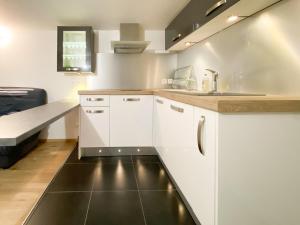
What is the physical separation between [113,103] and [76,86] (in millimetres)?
1224

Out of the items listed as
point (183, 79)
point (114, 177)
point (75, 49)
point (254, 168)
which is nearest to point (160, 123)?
point (114, 177)

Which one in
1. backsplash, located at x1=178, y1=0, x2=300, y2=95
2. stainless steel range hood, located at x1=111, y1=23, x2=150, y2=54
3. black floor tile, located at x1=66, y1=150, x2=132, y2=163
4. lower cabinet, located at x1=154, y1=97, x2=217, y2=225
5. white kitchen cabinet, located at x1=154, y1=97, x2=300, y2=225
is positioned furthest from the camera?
stainless steel range hood, located at x1=111, y1=23, x2=150, y2=54

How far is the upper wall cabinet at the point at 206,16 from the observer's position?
178cm

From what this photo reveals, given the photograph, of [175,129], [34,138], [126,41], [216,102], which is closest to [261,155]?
[216,102]

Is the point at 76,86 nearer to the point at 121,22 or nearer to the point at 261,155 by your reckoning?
the point at 121,22

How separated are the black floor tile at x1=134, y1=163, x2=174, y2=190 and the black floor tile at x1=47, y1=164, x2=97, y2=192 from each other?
1.63 ft

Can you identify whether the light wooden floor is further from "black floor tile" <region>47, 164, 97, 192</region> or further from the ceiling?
the ceiling

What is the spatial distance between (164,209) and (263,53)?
4.58ft

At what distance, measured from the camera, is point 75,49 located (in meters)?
3.90

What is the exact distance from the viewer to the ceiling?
2895mm

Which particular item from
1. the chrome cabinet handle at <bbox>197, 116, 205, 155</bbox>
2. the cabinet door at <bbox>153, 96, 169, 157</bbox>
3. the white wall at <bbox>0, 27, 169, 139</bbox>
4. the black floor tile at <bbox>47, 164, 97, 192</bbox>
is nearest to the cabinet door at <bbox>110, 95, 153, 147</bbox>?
the cabinet door at <bbox>153, 96, 169, 157</bbox>

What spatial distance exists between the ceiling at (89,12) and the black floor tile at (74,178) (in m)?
1.87

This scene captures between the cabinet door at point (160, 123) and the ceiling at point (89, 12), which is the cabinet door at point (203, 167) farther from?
the ceiling at point (89, 12)

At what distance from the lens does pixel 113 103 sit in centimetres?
338
